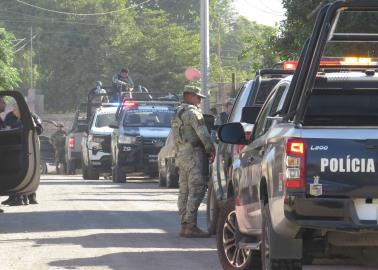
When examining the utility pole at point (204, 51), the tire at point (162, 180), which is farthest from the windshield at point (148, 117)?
the utility pole at point (204, 51)

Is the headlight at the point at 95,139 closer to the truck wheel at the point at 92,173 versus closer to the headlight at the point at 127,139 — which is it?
the truck wheel at the point at 92,173

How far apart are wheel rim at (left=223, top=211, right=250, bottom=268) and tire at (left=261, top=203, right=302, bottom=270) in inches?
67.1

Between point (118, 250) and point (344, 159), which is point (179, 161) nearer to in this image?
point (118, 250)

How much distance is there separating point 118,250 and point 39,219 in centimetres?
457

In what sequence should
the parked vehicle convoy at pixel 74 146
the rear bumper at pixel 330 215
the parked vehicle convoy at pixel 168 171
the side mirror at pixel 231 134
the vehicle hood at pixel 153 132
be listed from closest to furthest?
the rear bumper at pixel 330 215
the side mirror at pixel 231 134
the parked vehicle convoy at pixel 168 171
the vehicle hood at pixel 153 132
the parked vehicle convoy at pixel 74 146

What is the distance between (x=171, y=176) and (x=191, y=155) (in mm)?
11336

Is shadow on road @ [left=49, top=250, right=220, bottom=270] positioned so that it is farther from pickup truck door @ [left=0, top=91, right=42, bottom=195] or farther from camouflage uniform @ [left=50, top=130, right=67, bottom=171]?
camouflage uniform @ [left=50, top=130, right=67, bottom=171]

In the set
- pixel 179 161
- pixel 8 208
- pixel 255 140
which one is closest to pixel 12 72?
pixel 8 208

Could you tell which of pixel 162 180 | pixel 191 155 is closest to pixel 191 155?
pixel 191 155

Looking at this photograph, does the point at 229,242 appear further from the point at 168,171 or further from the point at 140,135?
the point at 140,135

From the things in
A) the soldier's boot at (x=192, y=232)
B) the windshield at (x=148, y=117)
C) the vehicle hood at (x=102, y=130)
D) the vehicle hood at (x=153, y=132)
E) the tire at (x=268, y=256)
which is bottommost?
the vehicle hood at (x=102, y=130)

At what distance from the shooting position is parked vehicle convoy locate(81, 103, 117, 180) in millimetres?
31828

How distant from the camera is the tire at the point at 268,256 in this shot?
27.4ft

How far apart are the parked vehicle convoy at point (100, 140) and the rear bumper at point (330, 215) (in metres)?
23.9
